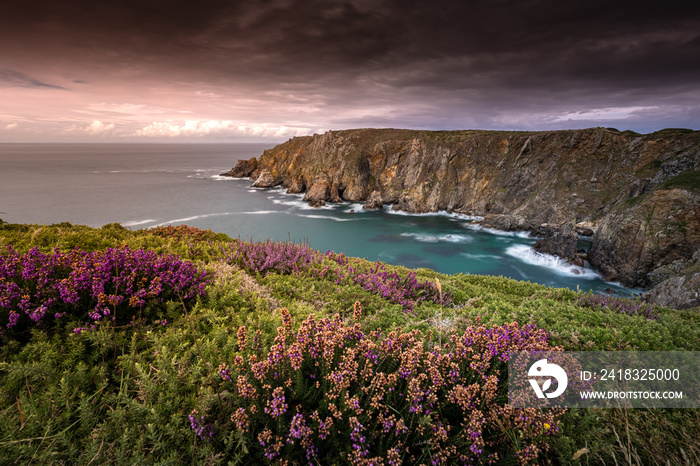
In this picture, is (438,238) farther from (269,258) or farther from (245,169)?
(245,169)

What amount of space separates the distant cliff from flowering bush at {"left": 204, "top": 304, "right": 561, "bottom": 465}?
24370mm

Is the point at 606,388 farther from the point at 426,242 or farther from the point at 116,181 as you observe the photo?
the point at 116,181

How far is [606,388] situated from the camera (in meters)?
3.60

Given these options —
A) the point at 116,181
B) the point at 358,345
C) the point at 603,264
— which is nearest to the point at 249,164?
the point at 116,181

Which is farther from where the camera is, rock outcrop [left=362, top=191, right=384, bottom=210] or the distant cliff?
rock outcrop [left=362, top=191, right=384, bottom=210]

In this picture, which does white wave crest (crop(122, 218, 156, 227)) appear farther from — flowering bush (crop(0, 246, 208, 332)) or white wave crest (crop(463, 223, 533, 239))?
white wave crest (crop(463, 223, 533, 239))

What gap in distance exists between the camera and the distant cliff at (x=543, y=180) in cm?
3862

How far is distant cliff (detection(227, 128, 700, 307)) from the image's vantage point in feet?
127

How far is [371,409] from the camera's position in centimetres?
239

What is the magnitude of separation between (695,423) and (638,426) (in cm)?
60

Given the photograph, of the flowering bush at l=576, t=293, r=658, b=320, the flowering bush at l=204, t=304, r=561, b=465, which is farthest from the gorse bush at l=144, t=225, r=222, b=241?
the flowering bush at l=576, t=293, r=658, b=320

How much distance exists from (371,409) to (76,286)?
389 centimetres

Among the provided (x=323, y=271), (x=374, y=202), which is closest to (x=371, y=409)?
(x=323, y=271)

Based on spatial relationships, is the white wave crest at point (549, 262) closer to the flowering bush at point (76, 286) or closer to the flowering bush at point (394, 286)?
the flowering bush at point (394, 286)
